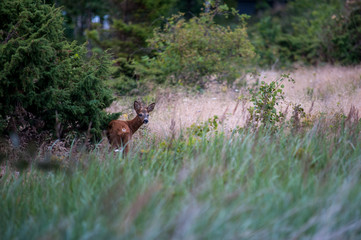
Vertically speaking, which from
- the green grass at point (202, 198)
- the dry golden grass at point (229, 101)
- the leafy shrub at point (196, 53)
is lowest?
the green grass at point (202, 198)

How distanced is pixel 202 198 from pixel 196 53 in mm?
8543

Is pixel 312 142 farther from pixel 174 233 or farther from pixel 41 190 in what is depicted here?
pixel 41 190

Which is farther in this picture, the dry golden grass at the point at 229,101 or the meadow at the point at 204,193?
the dry golden grass at the point at 229,101

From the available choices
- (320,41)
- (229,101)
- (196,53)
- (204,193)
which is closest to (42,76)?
(204,193)

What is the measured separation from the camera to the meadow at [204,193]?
3.00 meters

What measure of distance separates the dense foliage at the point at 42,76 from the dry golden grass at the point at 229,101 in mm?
1321

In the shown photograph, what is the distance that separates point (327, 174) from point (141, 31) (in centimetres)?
978

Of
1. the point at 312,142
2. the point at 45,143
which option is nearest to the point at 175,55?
the point at 45,143

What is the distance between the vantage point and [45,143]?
232 inches

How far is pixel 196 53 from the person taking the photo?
11484mm

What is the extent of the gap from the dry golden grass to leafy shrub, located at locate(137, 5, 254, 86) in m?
0.68

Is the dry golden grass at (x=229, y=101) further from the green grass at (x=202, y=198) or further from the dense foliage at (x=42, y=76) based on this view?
the green grass at (x=202, y=198)

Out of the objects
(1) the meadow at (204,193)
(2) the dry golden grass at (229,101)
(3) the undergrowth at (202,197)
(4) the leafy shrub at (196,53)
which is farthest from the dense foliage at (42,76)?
(4) the leafy shrub at (196,53)

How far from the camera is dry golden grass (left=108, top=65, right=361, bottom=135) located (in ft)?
24.5
